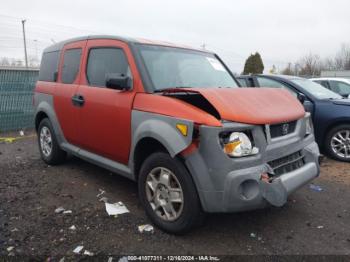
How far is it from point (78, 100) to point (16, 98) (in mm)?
5835

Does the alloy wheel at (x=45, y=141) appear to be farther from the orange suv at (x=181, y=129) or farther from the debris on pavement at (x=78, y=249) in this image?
the debris on pavement at (x=78, y=249)

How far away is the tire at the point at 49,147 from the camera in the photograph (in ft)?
18.2

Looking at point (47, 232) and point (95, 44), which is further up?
point (95, 44)

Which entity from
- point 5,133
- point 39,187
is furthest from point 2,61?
point 39,187

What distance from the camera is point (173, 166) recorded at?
3193 millimetres

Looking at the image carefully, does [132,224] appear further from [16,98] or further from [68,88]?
[16,98]

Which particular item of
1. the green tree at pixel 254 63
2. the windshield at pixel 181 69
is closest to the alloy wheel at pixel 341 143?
the windshield at pixel 181 69

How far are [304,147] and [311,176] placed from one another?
0.32 meters

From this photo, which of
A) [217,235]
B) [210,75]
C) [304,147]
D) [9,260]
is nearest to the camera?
[9,260]

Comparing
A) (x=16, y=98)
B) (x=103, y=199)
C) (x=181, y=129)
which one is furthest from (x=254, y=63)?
(x=181, y=129)

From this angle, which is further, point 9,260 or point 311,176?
point 311,176

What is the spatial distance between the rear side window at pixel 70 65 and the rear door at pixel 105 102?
248 mm

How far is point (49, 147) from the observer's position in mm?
5750

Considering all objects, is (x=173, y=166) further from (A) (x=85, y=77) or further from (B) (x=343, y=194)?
(B) (x=343, y=194)
